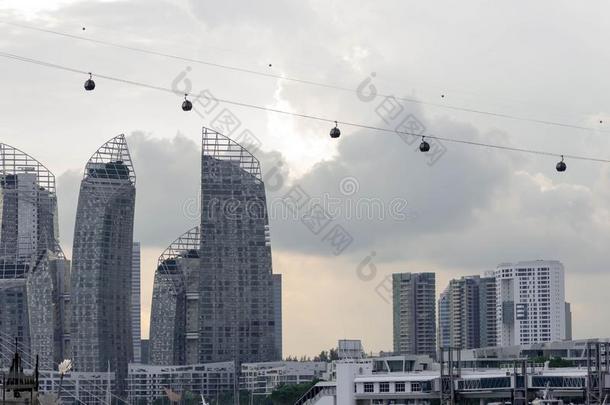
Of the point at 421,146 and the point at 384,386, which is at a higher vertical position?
the point at 421,146

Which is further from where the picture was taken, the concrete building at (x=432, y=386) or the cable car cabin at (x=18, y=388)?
the concrete building at (x=432, y=386)

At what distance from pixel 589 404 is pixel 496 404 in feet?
48.0

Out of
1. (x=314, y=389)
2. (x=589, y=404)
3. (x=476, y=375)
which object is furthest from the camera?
(x=314, y=389)

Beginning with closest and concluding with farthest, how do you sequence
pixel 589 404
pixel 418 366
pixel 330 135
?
pixel 330 135 < pixel 589 404 < pixel 418 366

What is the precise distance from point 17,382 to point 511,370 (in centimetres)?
10838

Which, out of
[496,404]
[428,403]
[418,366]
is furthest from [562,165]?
[418,366]

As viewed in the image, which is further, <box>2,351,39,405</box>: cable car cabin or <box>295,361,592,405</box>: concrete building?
<box>295,361,592,405</box>: concrete building

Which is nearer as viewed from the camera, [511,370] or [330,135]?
[330,135]

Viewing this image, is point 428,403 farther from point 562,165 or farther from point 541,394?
point 562,165

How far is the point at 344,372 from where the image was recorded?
175625 millimetres

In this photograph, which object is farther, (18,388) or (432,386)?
(432,386)

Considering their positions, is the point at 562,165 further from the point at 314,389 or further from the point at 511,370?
the point at 314,389

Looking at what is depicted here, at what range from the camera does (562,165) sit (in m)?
84.2

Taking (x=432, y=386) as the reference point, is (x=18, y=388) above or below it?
below
